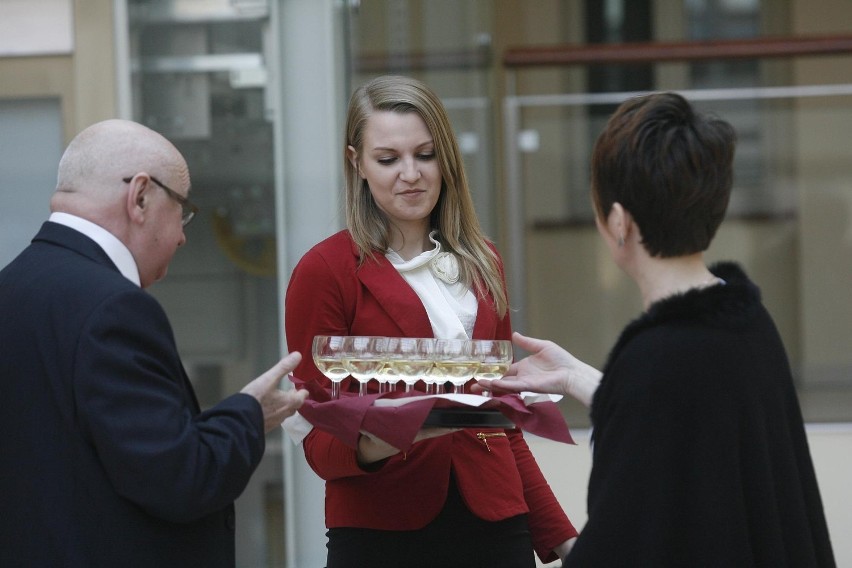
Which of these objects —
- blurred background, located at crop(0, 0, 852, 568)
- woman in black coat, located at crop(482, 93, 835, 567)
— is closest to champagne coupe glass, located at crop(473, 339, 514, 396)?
woman in black coat, located at crop(482, 93, 835, 567)

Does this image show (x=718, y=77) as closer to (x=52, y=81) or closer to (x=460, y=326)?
(x=52, y=81)

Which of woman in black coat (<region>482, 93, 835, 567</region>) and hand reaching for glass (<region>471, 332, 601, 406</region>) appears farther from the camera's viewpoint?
hand reaching for glass (<region>471, 332, 601, 406</region>)

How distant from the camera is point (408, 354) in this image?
7.64 ft

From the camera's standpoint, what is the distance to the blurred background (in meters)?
4.55

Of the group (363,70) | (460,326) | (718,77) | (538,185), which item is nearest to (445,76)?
(363,70)

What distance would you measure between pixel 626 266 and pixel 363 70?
2983 millimetres

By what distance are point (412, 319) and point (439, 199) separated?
13.5 inches

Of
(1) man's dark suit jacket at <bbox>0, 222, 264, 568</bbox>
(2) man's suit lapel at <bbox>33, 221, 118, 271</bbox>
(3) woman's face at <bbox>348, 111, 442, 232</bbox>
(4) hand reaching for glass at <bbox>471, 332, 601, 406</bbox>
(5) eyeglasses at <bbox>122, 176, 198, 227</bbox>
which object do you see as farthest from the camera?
(3) woman's face at <bbox>348, 111, 442, 232</bbox>

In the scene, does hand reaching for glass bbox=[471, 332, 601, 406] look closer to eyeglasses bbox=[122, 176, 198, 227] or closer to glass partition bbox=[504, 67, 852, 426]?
eyeglasses bbox=[122, 176, 198, 227]

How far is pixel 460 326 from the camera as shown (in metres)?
2.49

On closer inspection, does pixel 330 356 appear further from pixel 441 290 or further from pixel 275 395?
pixel 441 290

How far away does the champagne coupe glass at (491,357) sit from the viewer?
234cm

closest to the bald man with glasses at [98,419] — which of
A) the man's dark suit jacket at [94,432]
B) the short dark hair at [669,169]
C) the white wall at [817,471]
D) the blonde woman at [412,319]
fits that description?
the man's dark suit jacket at [94,432]

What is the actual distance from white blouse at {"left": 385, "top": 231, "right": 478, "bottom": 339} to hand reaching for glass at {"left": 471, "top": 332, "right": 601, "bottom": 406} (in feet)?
0.56
